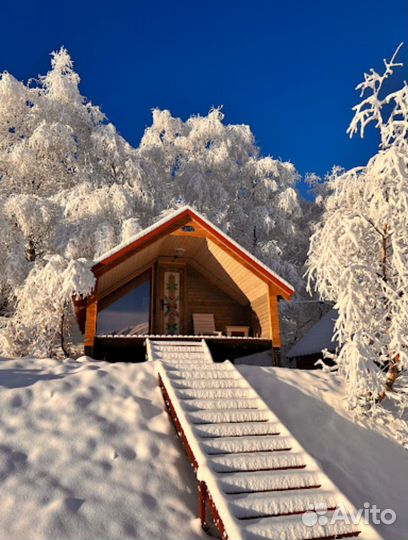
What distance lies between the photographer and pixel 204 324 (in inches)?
521

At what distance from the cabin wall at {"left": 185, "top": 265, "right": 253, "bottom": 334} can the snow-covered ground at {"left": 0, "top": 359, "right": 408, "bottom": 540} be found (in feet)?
17.2

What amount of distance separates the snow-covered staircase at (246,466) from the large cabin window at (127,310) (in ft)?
18.6

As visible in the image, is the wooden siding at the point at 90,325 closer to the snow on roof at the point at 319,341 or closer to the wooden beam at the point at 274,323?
the wooden beam at the point at 274,323

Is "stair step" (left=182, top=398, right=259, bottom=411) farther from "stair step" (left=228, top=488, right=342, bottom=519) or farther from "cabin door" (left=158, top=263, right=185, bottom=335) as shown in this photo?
"cabin door" (left=158, top=263, right=185, bottom=335)

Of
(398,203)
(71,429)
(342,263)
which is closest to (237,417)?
(71,429)

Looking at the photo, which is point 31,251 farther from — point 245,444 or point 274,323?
point 245,444

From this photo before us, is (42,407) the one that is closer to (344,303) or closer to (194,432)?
(194,432)

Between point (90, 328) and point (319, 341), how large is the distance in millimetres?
9416

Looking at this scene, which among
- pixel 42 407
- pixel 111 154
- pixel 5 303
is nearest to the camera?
pixel 42 407

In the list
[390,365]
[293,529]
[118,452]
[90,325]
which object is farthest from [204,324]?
[293,529]

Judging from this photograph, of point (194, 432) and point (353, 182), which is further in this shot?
point (353, 182)

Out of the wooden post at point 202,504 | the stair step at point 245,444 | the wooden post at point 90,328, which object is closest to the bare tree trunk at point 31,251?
the wooden post at point 90,328

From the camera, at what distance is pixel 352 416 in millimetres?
7590

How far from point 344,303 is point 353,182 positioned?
236cm
